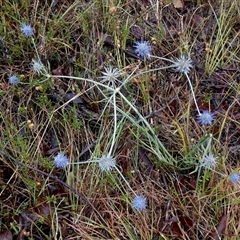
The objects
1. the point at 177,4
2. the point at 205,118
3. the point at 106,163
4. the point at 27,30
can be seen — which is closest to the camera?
the point at 106,163

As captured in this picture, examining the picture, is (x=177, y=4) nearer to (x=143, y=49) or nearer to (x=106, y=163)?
(x=143, y=49)

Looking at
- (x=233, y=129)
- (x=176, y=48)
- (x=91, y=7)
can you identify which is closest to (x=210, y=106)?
(x=233, y=129)

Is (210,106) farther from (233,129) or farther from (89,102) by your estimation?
(89,102)

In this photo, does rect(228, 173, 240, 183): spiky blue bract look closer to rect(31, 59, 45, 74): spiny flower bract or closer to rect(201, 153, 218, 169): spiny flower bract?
rect(201, 153, 218, 169): spiny flower bract

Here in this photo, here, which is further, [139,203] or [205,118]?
[205,118]

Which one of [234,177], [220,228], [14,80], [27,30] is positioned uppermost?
[27,30]

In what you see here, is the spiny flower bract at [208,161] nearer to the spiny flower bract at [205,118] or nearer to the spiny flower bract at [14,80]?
the spiny flower bract at [205,118]

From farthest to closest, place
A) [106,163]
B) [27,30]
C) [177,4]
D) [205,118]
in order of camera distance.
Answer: [177,4] < [27,30] < [205,118] < [106,163]

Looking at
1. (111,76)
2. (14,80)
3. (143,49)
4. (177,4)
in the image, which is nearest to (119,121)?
(111,76)

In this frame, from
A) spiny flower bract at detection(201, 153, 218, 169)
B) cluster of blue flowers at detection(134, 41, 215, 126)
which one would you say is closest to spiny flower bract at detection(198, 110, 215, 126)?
cluster of blue flowers at detection(134, 41, 215, 126)
